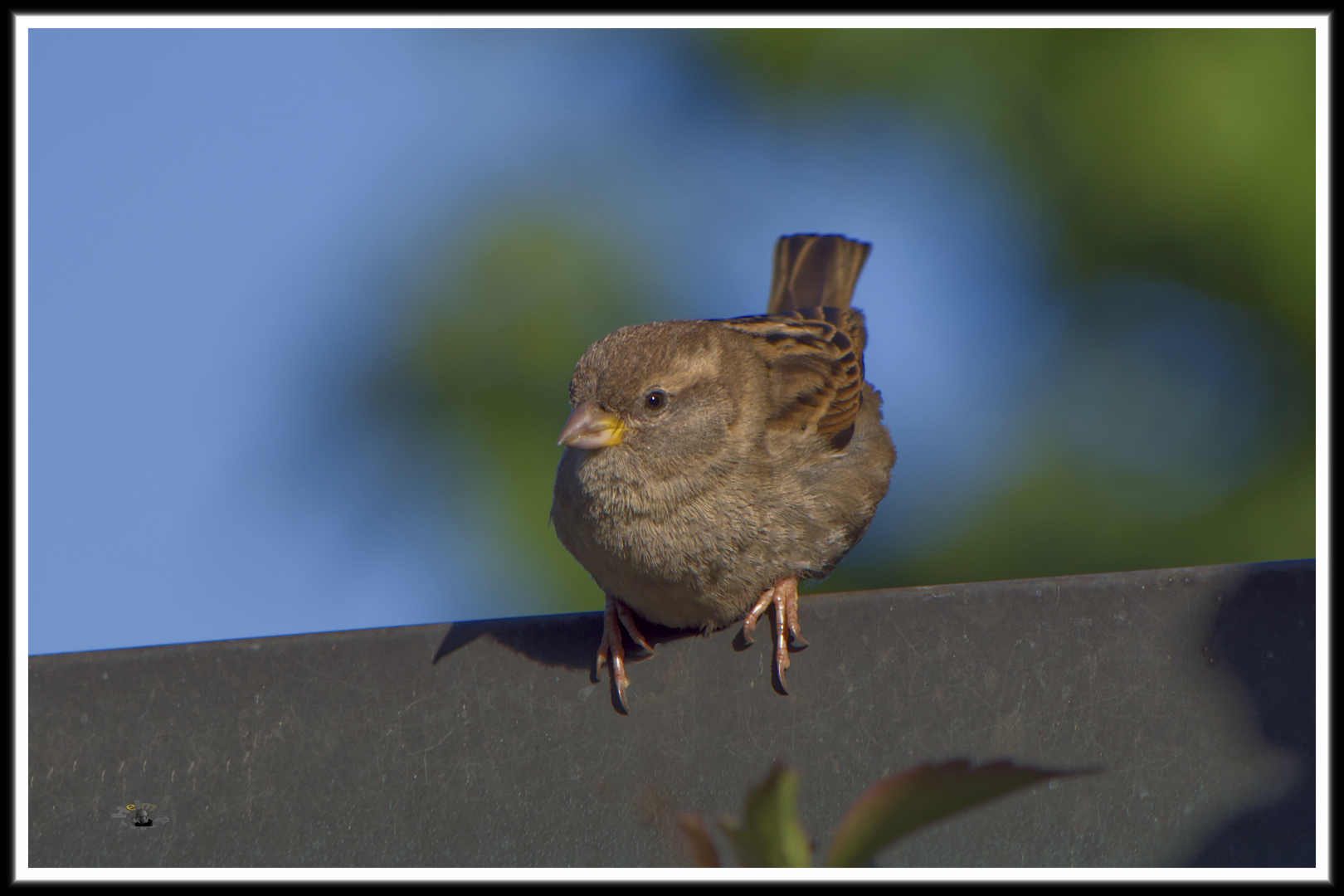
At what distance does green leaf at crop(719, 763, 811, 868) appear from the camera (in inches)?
20.4

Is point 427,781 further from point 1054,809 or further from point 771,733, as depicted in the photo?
point 1054,809

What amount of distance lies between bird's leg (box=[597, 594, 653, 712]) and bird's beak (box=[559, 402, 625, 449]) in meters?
0.38

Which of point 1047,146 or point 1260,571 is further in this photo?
point 1047,146

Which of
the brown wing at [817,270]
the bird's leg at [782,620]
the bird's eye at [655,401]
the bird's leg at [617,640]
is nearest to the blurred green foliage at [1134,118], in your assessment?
the brown wing at [817,270]

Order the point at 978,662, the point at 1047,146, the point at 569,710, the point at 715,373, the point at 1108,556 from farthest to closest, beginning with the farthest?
the point at 1047,146 → the point at 1108,556 → the point at 715,373 → the point at 569,710 → the point at 978,662

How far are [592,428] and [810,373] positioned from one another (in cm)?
74

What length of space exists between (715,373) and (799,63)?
15.1ft

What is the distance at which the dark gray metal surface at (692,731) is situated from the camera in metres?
1.80

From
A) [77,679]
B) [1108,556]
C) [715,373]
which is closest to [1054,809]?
[715,373]

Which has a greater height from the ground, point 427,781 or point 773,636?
point 773,636

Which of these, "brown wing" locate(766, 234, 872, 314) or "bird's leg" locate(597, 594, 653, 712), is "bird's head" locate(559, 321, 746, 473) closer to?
"bird's leg" locate(597, 594, 653, 712)

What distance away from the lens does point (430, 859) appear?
79.5 inches

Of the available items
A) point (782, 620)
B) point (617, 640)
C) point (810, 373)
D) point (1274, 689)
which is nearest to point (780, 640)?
point (782, 620)

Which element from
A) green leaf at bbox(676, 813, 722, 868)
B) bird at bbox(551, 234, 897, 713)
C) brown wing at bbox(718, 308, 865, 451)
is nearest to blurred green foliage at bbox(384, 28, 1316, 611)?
brown wing at bbox(718, 308, 865, 451)
